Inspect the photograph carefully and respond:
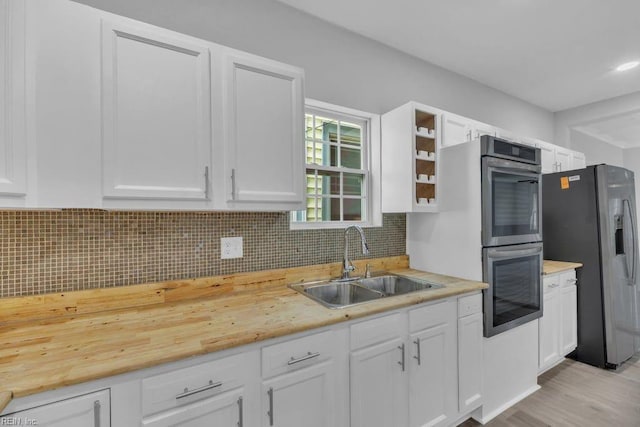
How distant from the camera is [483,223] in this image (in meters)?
1.93

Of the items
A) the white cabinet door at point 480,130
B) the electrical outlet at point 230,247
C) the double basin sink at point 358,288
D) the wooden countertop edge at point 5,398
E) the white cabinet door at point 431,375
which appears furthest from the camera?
the white cabinet door at point 480,130

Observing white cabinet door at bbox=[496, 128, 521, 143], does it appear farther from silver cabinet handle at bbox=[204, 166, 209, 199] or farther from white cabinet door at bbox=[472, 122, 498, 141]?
silver cabinet handle at bbox=[204, 166, 209, 199]

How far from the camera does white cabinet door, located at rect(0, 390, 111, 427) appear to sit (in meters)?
0.84

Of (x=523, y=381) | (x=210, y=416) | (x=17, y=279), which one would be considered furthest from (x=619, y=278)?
(x=17, y=279)

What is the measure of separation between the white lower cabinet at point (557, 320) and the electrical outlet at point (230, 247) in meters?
2.46

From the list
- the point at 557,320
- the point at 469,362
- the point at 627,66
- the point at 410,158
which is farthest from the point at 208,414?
the point at 627,66

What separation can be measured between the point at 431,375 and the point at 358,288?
25.5 inches

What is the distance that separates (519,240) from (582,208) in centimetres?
123

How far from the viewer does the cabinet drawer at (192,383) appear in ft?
3.29

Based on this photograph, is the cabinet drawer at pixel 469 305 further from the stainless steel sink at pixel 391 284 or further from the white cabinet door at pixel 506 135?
the white cabinet door at pixel 506 135

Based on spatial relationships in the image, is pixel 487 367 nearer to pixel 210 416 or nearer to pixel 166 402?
pixel 210 416

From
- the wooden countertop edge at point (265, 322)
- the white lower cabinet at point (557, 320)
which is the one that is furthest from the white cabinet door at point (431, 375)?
the white lower cabinet at point (557, 320)

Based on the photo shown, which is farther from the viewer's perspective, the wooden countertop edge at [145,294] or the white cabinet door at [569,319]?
the white cabinet door at [569,319]

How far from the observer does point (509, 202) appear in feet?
6.88
